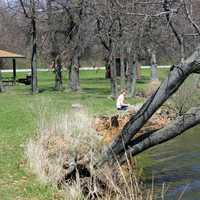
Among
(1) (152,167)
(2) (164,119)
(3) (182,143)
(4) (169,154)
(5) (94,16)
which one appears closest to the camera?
(1) (152,167)

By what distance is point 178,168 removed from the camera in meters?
17.7

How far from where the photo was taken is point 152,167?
17906 millimetres

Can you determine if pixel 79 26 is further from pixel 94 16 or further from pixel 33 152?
pixel 33 152

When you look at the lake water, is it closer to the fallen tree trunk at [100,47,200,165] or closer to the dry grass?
the dry grass

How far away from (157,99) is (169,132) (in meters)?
0.70

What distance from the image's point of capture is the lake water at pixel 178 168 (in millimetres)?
14422

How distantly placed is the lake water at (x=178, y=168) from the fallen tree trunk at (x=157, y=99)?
6.34 ft

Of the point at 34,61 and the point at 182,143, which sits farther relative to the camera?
the point at 34,61

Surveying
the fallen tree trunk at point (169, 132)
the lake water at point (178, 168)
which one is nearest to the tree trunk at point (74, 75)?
the lake water at point (178, 168)

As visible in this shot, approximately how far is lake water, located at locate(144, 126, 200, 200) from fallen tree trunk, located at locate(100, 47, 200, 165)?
1932mm

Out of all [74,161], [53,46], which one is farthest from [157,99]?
[53,46]

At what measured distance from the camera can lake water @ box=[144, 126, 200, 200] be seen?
47.3ft

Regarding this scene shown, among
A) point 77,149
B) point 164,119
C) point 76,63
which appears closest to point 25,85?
point 76,63

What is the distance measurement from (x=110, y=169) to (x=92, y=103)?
60.3 ft
